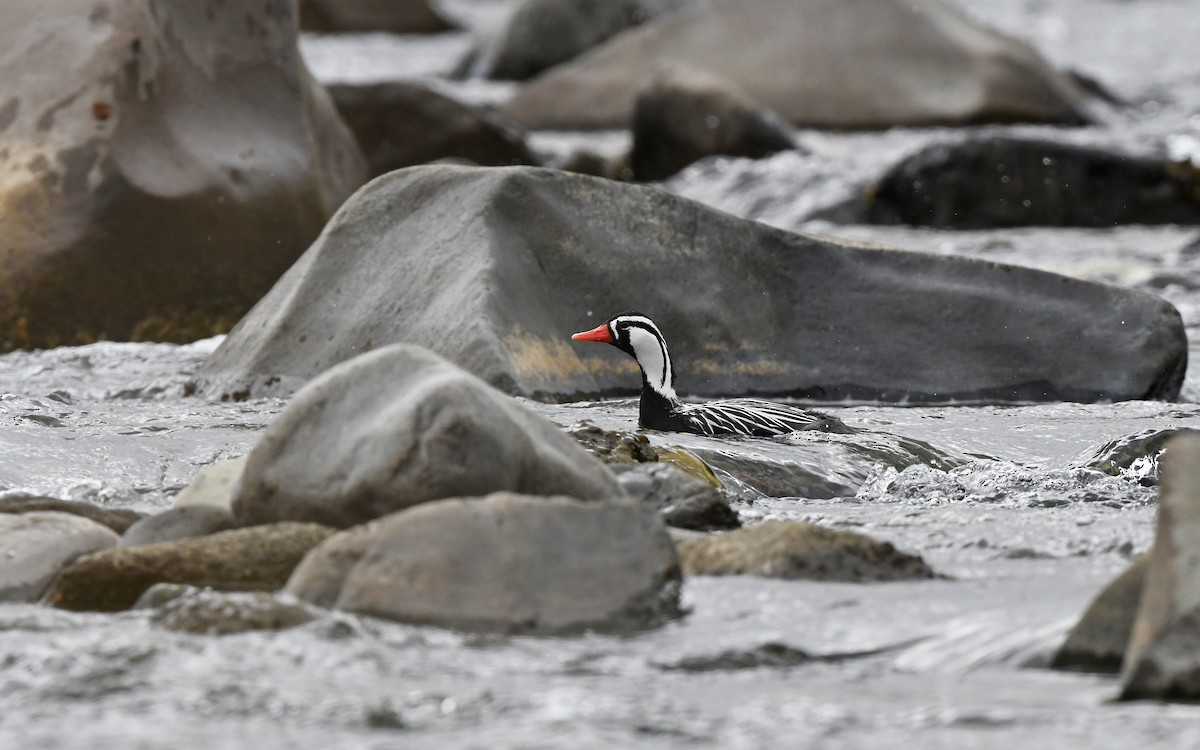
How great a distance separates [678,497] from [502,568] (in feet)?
3.56

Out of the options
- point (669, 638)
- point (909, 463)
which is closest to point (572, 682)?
point (669, 638)

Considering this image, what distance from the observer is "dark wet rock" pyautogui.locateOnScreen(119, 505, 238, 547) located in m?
4.53

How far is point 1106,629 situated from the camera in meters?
3.62

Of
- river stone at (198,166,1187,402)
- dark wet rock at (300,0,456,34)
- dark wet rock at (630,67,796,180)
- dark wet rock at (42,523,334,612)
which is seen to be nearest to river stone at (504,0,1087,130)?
dark wet rock at (630,67,796,180)

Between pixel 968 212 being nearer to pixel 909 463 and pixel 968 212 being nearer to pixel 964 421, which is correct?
pixel 964 421

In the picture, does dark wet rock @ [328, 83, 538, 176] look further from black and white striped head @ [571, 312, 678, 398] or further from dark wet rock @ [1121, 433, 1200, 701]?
dark wet rock @ [1121, 433, 1200, 701]

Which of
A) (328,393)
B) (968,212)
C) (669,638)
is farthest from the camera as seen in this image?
(968,212)

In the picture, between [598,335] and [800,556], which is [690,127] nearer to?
[598,335]

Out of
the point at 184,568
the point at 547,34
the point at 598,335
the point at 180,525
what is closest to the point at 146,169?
the point at 598,335

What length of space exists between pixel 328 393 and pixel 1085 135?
12655 mm

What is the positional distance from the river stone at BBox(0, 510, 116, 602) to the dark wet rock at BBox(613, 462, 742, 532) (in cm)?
141

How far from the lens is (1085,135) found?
1588 cm

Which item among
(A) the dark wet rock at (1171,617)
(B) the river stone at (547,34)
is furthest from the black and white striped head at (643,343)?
(B) the river stone at (547,34)

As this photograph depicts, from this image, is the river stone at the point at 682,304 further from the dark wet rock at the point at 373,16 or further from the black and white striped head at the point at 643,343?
the dark wet rock at the point at 373,16
